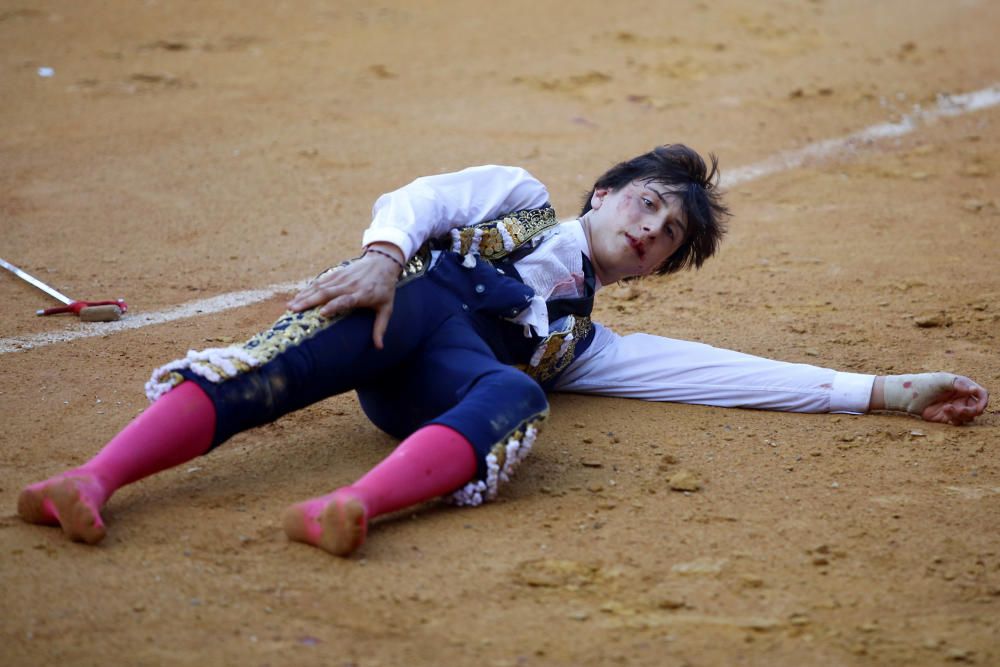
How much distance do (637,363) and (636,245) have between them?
1.31ft

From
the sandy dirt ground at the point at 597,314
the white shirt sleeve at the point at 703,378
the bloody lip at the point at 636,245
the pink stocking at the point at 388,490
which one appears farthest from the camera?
the white shirt sleeve at the point at 703,378

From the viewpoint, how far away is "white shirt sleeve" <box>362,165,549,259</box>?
2998mm

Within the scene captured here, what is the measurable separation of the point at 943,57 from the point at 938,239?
11.6ft

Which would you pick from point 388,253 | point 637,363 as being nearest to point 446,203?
point 388,253

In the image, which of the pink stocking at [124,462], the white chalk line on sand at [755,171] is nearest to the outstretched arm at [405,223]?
the pink stocking at [124,462]

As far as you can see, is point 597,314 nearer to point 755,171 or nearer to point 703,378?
point 703,378

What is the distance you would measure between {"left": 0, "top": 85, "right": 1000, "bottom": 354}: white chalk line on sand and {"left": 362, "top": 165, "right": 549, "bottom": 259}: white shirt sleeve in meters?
1.31

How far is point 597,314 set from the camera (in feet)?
14.3

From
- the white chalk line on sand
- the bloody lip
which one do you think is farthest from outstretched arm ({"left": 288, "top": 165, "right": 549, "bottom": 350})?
the white chalk line on sand

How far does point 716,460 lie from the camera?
10.5 feet

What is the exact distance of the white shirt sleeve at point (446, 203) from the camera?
2998 millimetres

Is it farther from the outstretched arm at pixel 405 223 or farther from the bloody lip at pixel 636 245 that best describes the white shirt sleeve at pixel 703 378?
the outstretched arm at pixel 405 223

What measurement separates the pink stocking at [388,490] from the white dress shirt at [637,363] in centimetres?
65

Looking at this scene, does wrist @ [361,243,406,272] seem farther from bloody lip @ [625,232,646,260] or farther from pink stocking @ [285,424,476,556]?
bloody lip @ [625,232,646,260]
